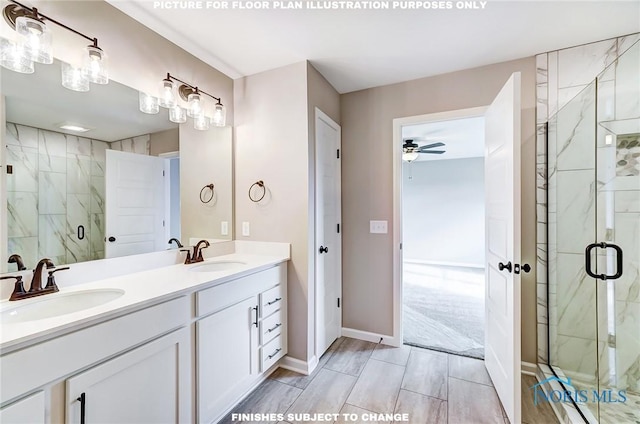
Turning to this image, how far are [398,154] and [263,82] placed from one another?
4.38 feet

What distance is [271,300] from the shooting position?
6.48 ft

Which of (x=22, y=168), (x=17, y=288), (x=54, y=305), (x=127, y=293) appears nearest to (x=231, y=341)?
(x=127, y=293)

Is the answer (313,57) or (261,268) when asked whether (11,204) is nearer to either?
(261,268)

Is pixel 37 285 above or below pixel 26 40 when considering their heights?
below

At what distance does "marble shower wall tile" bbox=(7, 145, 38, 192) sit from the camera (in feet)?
4.01

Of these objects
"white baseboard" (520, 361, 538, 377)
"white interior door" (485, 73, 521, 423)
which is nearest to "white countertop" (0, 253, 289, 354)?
"white interior door" (485, 73, 521, 423)

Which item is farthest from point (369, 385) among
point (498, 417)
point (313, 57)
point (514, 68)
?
point (514, 68)

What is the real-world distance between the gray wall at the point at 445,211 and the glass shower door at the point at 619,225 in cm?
381

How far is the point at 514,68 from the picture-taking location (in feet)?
6.89

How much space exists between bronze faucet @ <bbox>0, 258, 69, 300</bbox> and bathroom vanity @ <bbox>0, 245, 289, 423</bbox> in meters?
0.05

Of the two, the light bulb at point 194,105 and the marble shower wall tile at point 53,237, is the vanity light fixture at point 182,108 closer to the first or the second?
the light bulb at point 194,105

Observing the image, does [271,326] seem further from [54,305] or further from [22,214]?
[22,214]

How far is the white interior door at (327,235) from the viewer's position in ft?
7.32

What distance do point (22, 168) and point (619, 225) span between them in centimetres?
328
